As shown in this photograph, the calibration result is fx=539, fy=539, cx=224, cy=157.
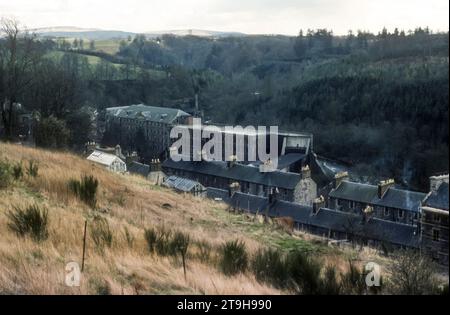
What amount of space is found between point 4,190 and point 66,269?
4.19 metres

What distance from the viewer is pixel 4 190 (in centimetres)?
895

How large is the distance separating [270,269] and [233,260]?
53cm

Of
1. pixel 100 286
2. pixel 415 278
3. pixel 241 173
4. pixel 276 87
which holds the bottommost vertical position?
pixel 241 173

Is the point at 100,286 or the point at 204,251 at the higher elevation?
the point at 100,286

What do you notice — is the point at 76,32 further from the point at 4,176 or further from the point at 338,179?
the point at 4,176

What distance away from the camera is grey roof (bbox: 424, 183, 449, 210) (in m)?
3.55

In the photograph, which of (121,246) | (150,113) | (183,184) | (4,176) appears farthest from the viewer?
(150,113)

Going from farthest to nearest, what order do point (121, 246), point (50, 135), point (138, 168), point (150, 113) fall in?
1. point (150, 113)
2. point (138, 168)
3. point (50, 135)
4. point (121, 246)

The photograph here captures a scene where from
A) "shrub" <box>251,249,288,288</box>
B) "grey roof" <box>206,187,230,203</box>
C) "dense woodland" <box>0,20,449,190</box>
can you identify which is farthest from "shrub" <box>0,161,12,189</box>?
"grey roof" <box>206,187,230,203</box>

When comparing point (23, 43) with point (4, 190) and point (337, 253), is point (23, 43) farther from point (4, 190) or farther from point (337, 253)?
point (337, 253)

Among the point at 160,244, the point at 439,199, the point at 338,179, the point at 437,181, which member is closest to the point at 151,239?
the point at 160,244

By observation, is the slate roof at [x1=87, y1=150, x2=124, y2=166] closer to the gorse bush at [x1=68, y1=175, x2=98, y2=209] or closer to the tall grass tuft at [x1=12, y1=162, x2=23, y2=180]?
the tall grass tuft at [x1=12, y1=162, x2=23, y2=180]

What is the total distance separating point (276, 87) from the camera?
80.9 m
